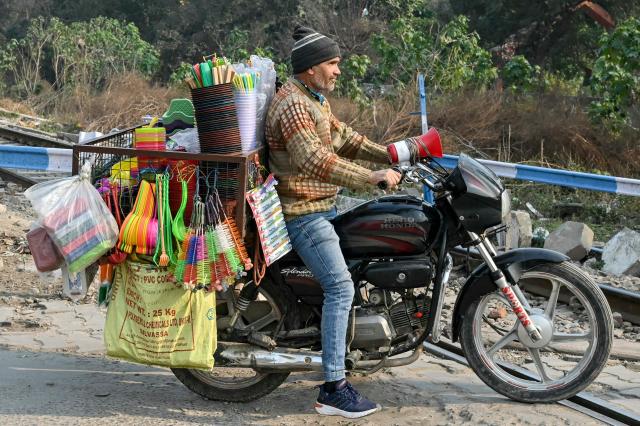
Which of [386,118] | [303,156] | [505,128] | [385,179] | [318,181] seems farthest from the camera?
[505,128]

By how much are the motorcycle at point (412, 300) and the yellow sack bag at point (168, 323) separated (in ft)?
0.82

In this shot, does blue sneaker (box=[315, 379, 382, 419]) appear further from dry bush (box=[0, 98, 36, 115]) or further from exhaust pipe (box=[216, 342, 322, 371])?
dry bush (box=[0, 98, 36, 115])

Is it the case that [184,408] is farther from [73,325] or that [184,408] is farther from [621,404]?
[621,404]

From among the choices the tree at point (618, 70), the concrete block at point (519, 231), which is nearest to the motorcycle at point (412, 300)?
the concrete block at point (519, 231)

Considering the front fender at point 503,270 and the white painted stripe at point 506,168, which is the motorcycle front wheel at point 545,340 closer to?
the front fender at point 503,270

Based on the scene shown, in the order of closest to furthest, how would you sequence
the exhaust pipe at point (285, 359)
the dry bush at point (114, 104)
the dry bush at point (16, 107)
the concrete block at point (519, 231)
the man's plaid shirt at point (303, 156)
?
the man's plaid shirt at point (303, 156) < the exhaust pipe at point (285, 359) < the concrete block at point (519, 231) < the dry bush at point (114, 104) < the dry bush at point (16, 107)

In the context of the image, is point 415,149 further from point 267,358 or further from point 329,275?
point 267,358

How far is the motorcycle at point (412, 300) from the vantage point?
15.9 feet

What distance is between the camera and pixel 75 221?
15.4 ft

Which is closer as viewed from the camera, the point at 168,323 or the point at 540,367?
the point at 168,323

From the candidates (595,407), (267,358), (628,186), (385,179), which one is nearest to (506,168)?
(628,186)

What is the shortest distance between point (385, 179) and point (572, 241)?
4.68m

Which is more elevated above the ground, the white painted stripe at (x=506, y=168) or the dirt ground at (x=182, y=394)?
the white painted stripe at (x=506, y=168)

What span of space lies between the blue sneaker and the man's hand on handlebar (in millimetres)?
1079
